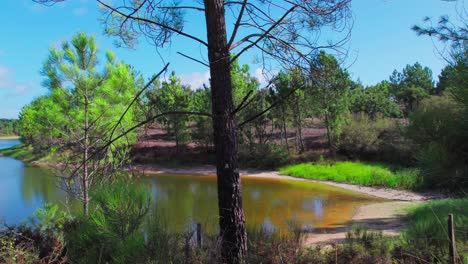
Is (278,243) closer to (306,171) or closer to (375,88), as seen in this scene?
(306,171)

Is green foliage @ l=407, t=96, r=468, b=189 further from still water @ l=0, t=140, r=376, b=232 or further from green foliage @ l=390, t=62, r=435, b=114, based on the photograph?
green foliage @ l=390, t=62, r=435, b=114

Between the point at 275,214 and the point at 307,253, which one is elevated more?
the point at 307,253

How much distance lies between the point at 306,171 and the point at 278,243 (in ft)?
65.7

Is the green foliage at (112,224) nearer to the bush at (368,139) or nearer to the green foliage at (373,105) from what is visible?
the bush at (368,139)

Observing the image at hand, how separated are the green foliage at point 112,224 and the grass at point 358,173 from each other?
51.6ft

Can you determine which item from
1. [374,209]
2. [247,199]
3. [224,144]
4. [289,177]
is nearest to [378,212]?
[374,209]

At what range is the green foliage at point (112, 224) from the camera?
291 centimetres

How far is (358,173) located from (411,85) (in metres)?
18.4

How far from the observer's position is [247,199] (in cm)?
1628

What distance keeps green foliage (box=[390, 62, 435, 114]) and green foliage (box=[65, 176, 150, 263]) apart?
3156cm

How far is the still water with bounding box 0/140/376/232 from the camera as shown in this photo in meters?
12.5

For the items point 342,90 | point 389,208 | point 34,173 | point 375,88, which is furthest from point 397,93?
point 342,90

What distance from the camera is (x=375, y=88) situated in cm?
3638

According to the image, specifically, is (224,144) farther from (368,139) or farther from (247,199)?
(368,139)
